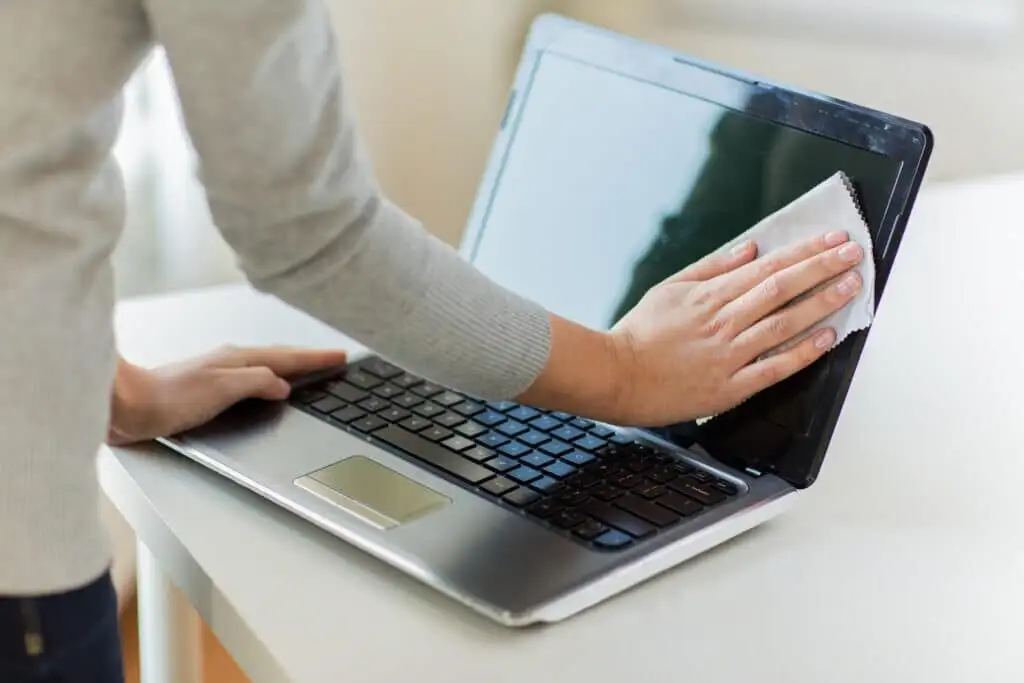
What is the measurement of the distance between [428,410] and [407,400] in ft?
0.07

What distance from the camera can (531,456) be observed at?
777mm

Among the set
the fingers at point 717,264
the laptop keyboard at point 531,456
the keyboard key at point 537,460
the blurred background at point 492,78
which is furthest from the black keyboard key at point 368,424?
the blurred background at point 492,78

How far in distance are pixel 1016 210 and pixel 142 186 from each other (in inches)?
37.0

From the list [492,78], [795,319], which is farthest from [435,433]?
[492,78]

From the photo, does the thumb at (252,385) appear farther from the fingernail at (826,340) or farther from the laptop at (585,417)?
the fingernail at (826,340)

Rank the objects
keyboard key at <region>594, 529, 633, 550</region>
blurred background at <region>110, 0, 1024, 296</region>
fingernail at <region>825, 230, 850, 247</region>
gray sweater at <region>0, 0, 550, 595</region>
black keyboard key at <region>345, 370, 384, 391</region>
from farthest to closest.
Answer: blurred background at <region>110, 0, 1024, 296</region>
black keyboard key at <region>345, 370, 384, 391</region>
fingernail at <region>825, 230, 850, 247</region>
keyboard key at <region>594, 529, 633, 550</region>
gray sweater at <region>0, 0, 550, 595</region>

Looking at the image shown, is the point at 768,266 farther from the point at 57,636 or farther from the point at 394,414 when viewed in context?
the point at 57,636

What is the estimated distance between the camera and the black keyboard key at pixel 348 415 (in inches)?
32.6

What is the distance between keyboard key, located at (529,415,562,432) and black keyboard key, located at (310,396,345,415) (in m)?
0.13

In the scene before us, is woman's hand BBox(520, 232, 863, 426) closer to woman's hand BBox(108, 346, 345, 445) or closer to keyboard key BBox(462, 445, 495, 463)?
keyboard key BBox(462, 445, 495, 463)

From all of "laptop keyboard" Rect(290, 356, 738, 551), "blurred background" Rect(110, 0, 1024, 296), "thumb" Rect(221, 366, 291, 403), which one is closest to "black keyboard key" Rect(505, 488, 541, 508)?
"laptop keyboard" Rect(290, 356, 738, 551)

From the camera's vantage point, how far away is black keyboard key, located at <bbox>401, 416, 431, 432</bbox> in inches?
32.1

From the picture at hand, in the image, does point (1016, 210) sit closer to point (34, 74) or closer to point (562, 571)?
point (562, 571)

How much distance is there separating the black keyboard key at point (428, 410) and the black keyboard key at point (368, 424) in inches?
1.1
